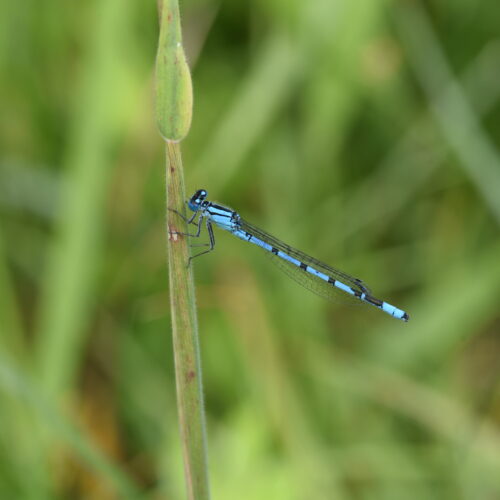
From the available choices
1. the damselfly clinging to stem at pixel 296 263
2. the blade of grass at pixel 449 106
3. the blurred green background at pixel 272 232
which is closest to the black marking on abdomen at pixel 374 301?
the damselfly clinging to stem at pixel 296 263

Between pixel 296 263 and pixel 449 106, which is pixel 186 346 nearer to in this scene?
pixel 296 263

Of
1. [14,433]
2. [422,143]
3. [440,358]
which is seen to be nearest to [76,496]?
[14,433]

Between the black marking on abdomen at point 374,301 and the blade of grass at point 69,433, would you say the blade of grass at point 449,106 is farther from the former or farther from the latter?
the blade of grass at point 69,433

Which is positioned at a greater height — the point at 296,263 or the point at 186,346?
the point at 296,263

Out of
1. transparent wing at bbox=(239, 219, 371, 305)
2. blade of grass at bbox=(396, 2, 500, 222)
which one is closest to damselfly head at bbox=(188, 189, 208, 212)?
transparent wing at bbox=(239, 219, 371, 305)

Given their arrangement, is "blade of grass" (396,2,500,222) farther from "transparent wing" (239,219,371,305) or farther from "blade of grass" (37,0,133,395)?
"blade of grass" (37,0,133,395)

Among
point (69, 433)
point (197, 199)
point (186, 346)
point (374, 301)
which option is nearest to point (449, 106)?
point (374, 301)
